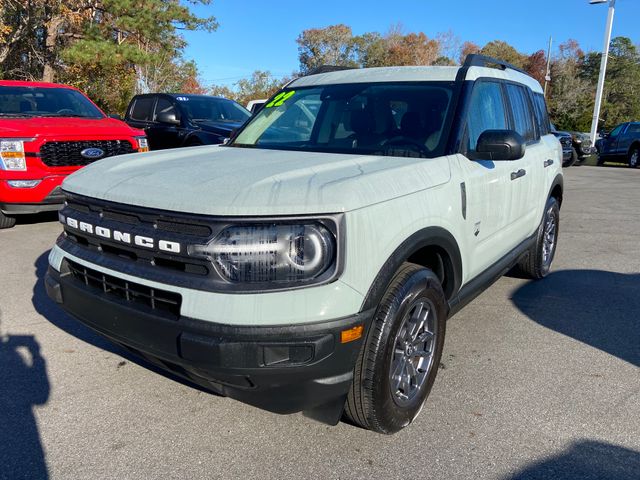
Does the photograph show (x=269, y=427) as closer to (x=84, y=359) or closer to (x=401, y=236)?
(x=401, y=236)

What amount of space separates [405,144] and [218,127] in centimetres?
597

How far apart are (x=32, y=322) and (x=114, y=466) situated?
6.35 feet

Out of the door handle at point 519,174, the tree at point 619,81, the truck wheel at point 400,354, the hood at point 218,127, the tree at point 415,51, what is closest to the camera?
the truck wheel at point 400,354

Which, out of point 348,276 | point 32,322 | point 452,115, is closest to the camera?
point 348,276

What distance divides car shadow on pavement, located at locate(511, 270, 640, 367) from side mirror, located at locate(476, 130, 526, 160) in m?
1.68

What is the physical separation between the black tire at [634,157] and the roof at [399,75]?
60.8 feet

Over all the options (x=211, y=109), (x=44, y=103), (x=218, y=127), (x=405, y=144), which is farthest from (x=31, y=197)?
(x=405, y=144)

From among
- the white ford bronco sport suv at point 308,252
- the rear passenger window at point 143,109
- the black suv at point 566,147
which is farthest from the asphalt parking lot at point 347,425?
the black suv at point 566,147

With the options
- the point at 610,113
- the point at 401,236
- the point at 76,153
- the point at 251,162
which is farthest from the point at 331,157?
the point at 610,113

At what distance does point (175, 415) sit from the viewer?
274 cm

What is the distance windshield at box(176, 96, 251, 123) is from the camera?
9136 millimetres

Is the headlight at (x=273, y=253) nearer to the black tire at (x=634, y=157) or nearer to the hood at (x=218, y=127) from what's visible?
the hood at (x=218, y=127)

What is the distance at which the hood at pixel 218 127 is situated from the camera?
8.38 m

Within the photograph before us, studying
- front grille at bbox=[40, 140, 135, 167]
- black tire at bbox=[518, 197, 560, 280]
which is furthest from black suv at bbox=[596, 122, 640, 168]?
front grille at bbox=[40, 140, 135, 167]
